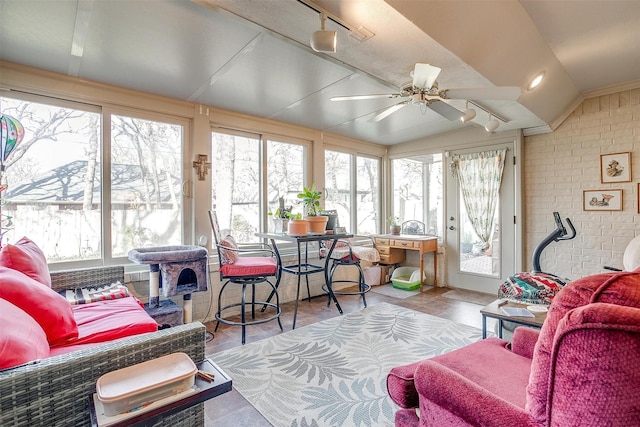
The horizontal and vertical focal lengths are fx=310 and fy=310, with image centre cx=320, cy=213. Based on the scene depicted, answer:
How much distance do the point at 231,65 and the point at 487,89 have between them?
6.33 ft

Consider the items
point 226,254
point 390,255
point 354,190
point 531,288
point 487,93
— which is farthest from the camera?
point 354,190

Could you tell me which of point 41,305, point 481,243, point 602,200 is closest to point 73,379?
point 41,305

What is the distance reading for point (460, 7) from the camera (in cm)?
187

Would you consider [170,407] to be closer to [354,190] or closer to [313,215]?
[313,215]

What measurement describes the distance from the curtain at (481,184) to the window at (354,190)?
1.36 metres

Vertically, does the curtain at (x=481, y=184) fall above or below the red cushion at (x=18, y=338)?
above

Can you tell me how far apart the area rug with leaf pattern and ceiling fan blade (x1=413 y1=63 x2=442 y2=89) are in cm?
209

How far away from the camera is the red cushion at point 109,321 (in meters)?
1.54

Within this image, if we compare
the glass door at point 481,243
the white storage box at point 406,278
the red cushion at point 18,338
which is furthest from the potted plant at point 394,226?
the red cushion at point 18,338

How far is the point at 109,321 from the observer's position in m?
1.72

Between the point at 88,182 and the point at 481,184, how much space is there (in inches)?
185

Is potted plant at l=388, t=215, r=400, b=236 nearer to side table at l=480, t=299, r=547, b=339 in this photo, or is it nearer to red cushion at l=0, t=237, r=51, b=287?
side table at l=480, t=299, r=547, b=339

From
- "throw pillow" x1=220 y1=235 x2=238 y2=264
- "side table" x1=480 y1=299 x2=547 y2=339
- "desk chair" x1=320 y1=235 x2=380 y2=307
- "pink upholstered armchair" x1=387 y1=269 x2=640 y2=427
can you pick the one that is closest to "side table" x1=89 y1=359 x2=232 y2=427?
"pink upholstered armchair" x1=387 y1=269 x2=640 y2=427

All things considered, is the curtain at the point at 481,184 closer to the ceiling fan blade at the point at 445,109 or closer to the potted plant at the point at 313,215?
the ceiling fan blade at the point at 445,109
